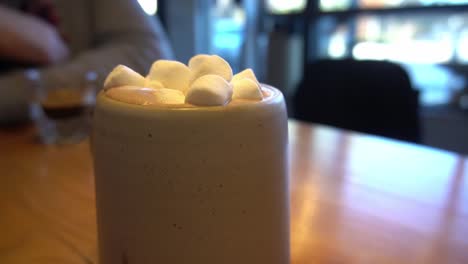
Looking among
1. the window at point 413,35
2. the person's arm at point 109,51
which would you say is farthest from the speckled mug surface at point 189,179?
the window at point 413,35

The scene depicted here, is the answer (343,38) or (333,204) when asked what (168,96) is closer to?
(333,204)

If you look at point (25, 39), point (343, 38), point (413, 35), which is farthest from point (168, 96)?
point (343, 38)

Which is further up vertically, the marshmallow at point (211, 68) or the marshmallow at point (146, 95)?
the marshmallow at point (211, 68)

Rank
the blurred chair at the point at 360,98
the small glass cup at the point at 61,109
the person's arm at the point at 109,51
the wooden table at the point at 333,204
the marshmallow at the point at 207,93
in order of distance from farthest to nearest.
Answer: the blurred chair at the point at 360,98 < the person's arm at the point at 109,51 < the small glass cup at the point at 61,109 < the wooden table at the point at 333,204 < the marshmallow at the point at 207,93

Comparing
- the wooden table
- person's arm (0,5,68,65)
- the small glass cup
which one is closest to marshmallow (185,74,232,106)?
the wooden table

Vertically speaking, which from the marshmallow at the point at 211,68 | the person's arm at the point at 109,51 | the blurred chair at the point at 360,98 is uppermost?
the marshmallow at the point at 211,68

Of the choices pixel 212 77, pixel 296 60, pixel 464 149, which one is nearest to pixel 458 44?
pixel 464 149

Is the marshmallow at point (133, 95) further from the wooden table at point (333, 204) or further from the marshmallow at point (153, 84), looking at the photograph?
the wooden table at point (333, 204)

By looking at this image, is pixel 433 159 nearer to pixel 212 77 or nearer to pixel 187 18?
pixel 212 77
